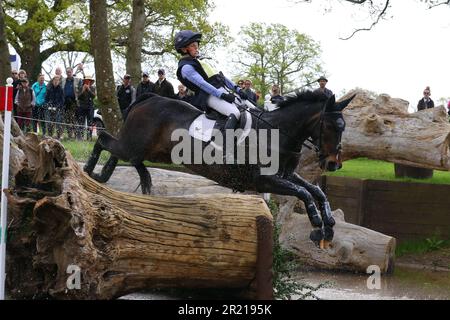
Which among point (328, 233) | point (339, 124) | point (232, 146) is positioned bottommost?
point (328, 233)

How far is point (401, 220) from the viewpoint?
475 inches

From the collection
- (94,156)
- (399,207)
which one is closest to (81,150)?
(94,156)

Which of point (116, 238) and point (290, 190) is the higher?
point (290, 190)

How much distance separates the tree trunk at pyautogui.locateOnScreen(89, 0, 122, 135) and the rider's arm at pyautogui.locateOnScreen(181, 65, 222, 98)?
7.21 metres

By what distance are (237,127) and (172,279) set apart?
256 cm

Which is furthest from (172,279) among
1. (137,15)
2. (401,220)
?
(137,15)

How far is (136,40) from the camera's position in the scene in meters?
18.9

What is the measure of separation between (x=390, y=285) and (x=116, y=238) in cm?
498

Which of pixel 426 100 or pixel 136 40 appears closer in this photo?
pixel 426 100

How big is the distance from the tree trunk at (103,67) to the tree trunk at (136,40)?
318cm

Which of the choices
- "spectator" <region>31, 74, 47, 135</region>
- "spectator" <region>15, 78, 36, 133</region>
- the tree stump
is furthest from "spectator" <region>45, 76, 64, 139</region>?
the tree stump

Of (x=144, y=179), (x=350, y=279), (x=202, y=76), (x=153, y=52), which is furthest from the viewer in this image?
(x=153, y=52)

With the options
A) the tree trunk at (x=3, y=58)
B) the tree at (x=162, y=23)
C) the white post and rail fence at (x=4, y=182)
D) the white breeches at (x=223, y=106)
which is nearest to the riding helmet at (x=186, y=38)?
the white breeches at (x=223, y=106)

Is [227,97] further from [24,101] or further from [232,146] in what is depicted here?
[24,101]
